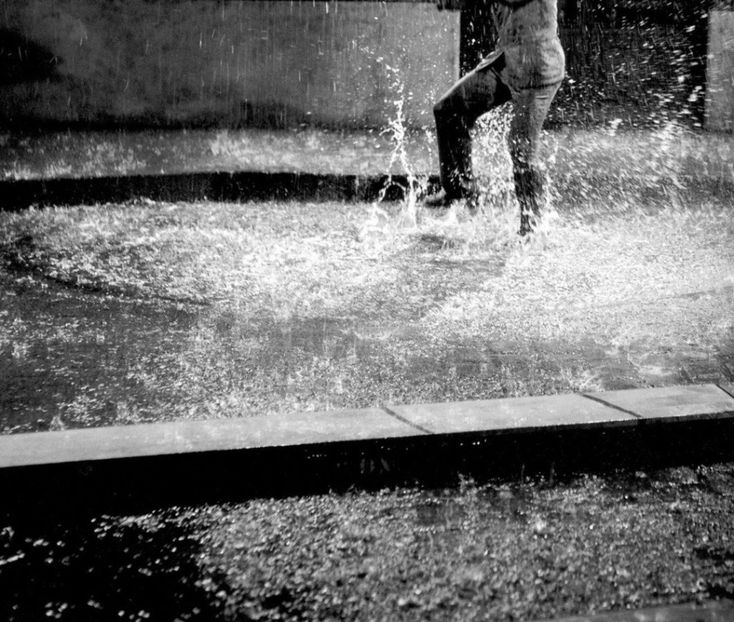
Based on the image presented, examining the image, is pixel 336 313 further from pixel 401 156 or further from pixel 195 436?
pixel 401 156

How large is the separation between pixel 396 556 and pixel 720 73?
8.55 meters

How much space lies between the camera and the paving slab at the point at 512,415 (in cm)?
245

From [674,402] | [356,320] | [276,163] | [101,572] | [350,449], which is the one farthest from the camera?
[276,163]

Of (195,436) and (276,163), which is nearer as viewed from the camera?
(195,436)

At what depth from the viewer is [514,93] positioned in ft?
15.8

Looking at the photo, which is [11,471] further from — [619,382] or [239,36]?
[239,36]

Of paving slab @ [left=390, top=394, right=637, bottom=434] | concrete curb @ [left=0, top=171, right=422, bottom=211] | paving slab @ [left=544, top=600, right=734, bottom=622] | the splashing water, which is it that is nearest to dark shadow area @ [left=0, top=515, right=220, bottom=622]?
paving slab @ [left=390, top=394, right=637, bottom=434]

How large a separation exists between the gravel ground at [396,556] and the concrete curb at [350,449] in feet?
0.24

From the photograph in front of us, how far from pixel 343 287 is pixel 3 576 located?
270 cm

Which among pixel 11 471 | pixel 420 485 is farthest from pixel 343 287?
pixel 11 471

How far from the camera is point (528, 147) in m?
4.92

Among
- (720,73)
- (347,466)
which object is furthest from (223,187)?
(720,73)

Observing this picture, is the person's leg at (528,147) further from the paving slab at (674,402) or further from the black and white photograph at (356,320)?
the paving slab at (674,402)

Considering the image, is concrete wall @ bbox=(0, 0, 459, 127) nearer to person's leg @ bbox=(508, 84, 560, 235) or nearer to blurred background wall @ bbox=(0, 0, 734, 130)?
blurred background wall @ bbox=(0, 0, 734, 130)
